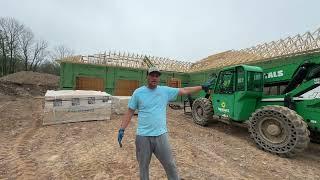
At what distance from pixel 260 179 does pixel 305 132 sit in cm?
224

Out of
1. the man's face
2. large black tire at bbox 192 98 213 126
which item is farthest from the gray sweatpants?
large black tire at bbox 192 98 213 126

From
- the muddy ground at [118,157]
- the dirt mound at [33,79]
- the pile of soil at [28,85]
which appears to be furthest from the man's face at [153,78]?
the dirt mound at [33,79]

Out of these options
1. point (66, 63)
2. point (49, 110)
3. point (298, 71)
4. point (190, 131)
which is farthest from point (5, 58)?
point (298, 71)

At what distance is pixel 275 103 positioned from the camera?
300 inches

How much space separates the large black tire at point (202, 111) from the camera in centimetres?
977

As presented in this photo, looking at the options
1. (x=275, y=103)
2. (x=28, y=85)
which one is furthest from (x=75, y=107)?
(x=28, y=85)

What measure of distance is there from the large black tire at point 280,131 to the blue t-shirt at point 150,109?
429 centimetres

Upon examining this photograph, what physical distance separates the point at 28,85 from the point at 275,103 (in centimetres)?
3115

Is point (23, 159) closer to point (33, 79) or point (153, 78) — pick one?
point (153, 78)

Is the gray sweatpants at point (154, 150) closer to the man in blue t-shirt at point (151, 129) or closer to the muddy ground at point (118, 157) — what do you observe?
the man in blue t-shirt at point (151, 129)

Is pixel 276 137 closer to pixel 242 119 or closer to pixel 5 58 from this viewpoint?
pixel 242 119

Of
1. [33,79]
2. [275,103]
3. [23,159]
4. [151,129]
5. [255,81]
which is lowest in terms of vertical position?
[23,159]

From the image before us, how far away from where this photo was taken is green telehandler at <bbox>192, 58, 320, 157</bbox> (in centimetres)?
638

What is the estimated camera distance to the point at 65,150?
6.04 meters
